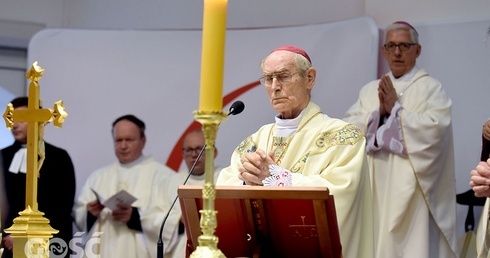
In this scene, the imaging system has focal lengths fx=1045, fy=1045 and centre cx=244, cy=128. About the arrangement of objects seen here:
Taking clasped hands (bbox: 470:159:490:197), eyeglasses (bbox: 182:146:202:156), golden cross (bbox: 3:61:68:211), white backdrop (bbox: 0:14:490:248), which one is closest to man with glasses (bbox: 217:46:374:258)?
clasped hands (bbox: 470:159:490:197)

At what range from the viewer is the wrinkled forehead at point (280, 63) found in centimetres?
470

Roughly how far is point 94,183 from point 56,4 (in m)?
2.17

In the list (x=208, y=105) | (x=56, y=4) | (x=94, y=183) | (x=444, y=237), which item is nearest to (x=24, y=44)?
(x=56, y=4)

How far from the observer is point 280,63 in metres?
4.71

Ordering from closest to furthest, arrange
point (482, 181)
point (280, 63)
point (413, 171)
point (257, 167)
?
point (257, 167), point (482, 181), point (280, 63), point (413, 171)

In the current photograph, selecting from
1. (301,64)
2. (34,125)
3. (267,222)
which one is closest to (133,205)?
(301,64)

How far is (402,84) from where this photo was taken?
23.3ft

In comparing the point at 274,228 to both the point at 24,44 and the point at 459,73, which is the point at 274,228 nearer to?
the point at 459,73

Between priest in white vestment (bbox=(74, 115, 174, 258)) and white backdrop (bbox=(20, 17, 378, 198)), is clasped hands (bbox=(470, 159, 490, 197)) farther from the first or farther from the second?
priest in white vestment (bbox=(74, 115, 174, 258))

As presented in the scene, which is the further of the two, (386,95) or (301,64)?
(386,95)

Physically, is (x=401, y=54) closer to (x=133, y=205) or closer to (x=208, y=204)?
(x=133, y=205)

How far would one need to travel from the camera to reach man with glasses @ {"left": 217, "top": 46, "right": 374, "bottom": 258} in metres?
4.35

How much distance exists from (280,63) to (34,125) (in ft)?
5.28

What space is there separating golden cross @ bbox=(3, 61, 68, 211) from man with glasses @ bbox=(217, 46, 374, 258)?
1145 millimetres
